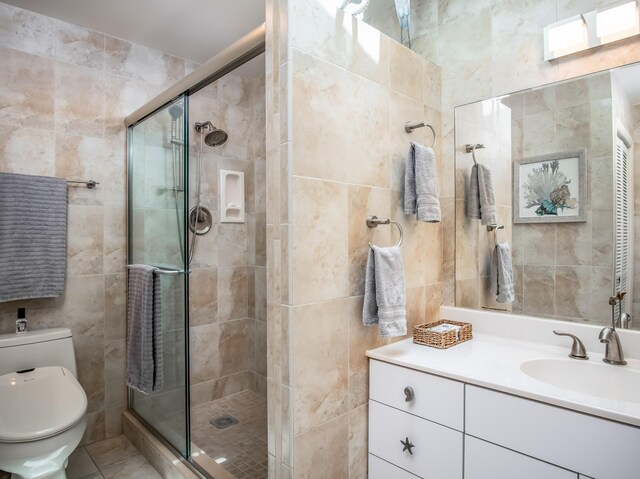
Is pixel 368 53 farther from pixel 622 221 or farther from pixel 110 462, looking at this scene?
pixel 110 462

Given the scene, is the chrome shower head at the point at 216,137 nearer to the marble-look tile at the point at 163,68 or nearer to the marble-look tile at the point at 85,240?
the marble-look tile at the point at 163,68

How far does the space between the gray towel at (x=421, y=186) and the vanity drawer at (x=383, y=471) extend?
3.06ft

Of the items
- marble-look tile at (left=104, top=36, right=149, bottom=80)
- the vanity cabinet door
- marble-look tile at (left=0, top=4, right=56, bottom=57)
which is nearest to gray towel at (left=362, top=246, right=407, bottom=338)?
the vanity cabinet door

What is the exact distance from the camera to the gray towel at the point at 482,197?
66.2 inches

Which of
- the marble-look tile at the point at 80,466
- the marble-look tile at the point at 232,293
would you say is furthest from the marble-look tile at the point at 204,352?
the marble-look tile at the point at 80,466

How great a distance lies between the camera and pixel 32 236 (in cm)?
194

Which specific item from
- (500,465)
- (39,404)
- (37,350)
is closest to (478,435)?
(500,465)

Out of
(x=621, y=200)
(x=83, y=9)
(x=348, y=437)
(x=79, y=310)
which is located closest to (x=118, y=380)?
(x=79, y=310)

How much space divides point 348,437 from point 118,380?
5.52 ft

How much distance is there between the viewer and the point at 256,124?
278 cm

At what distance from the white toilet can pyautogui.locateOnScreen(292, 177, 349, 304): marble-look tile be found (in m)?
1.23

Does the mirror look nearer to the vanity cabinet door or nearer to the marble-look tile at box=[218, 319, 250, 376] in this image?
the vanity cabinet door

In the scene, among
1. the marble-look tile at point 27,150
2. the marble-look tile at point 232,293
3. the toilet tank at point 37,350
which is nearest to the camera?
the toilet tank at point 37,350

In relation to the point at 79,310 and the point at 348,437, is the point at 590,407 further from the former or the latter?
the point at 79,310
